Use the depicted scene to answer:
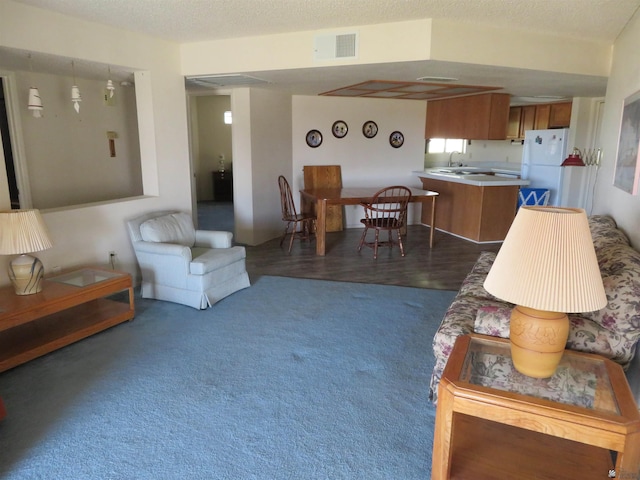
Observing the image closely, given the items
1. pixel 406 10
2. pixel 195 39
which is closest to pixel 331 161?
pixel 195 39

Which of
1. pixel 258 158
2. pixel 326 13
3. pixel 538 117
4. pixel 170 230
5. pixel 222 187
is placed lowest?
pixel 222 187

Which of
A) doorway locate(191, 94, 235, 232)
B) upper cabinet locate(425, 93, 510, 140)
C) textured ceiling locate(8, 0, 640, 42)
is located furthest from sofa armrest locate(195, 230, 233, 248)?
doorway locate(191, 94, 235, 232)

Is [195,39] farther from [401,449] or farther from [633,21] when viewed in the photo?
[401,449]

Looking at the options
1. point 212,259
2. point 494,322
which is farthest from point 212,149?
point 494,322

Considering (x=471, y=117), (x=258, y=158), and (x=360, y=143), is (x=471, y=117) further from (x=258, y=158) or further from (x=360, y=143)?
(x=258, y=158)

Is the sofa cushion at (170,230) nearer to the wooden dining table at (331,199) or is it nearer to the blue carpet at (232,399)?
the blue carpet at (232,399)

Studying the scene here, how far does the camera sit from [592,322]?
2096 millimetres

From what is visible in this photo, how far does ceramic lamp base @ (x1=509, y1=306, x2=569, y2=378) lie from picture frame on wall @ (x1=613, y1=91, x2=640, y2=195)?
1.52 metres

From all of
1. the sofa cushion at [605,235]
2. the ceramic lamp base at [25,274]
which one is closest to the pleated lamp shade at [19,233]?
the ceramic lamp base at [25,274]

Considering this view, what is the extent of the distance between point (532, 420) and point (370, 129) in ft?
19.5

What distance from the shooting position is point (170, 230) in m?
4.04

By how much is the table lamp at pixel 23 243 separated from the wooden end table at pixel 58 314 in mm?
89

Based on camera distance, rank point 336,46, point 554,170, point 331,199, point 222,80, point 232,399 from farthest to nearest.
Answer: point 554,170, point 331,199, point 222,80, point 336,46, point 232,399

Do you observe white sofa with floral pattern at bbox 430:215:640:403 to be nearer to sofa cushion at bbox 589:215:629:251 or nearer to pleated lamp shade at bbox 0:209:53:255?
sofa cushion at bbox 589:215:629:251
